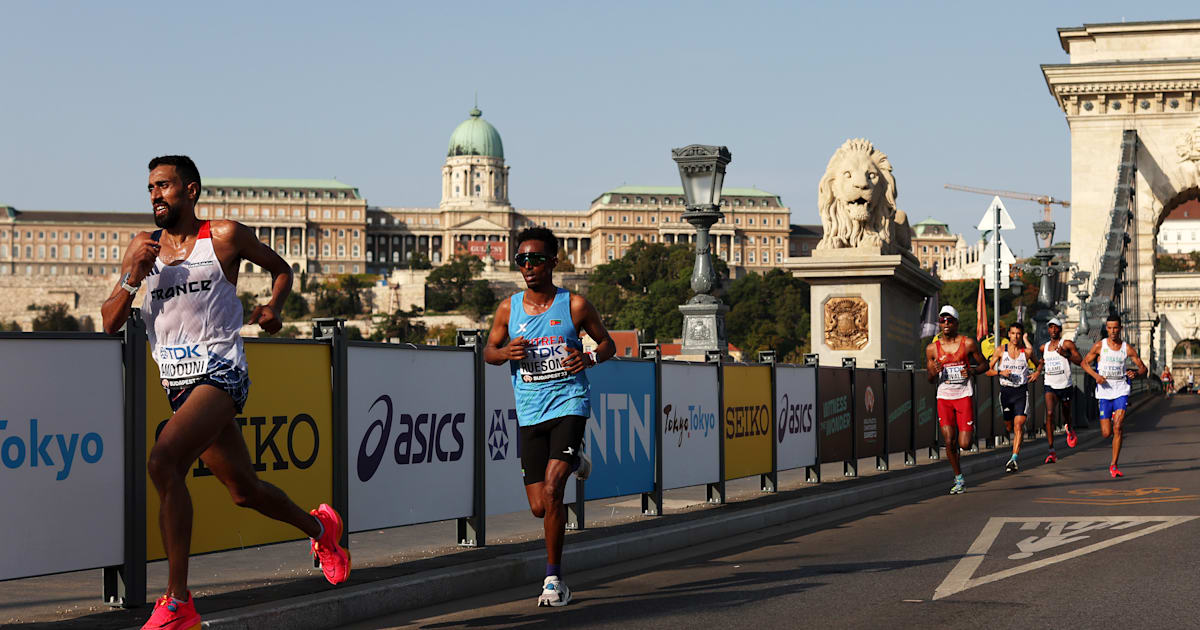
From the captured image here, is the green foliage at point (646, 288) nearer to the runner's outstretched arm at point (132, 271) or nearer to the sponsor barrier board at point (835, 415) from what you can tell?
the sponsor barrier board at point (835, 415)

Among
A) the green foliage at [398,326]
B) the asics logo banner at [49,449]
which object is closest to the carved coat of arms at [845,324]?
the asics logo banner at [49,449]

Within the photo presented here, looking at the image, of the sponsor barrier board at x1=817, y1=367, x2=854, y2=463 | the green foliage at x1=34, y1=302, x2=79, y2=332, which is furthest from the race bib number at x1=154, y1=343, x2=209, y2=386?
the green foliage at x1=34, y1=302, x2=79, y2=332

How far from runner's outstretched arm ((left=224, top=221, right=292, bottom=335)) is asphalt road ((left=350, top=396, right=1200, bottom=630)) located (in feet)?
5.69

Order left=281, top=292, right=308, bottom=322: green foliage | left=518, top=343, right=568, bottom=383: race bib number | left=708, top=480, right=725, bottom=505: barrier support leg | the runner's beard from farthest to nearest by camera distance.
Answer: left=281, top=292, right=308, bottom=322: green foliage → left=708, top=480, right=725, bottom=505: barrier support leg → left=518, top=343, right=568, bottom=383: race bib number → the runner's beard

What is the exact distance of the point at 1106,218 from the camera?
58125 millimetres

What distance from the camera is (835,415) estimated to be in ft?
51.6

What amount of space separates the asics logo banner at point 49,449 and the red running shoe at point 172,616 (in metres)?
0.92

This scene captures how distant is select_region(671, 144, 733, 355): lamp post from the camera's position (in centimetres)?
1688

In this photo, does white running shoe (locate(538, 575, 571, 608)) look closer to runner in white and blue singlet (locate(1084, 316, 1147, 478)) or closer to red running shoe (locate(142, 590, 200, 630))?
red running shoe (locate(142, 590, 200, 630))

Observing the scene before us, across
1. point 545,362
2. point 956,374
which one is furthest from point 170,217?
point 956,374

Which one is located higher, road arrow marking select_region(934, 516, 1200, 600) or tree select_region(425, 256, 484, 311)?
tree select_region(425, 256, 484, 311)

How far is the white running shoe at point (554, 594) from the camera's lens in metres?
7.31

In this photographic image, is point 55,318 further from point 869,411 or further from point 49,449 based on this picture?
point 49,449

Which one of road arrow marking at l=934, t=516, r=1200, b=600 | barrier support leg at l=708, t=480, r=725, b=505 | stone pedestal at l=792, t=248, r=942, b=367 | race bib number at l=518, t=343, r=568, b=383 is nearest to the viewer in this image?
race bib number at l=518, t=343, r=568, b=383
